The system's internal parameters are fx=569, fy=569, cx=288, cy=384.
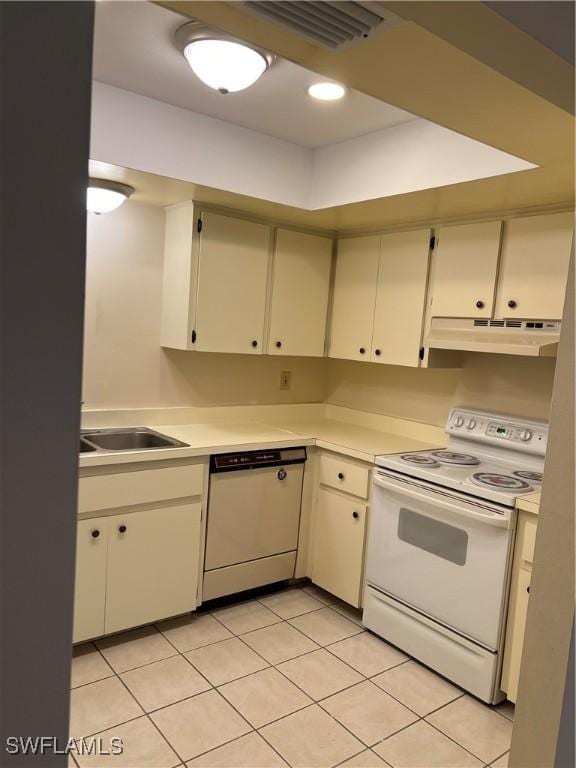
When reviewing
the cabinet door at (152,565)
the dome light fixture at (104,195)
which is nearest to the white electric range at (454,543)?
the cabinet door at (152,565)

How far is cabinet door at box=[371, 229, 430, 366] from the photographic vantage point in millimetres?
2992

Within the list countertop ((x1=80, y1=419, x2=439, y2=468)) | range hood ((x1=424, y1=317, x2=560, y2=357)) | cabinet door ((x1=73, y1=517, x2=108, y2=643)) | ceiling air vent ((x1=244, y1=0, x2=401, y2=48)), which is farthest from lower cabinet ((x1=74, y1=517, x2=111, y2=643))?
ceiling air vent ((x1=244, y1=0, x2=401, y2=48))

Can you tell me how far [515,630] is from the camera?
2.26 meters

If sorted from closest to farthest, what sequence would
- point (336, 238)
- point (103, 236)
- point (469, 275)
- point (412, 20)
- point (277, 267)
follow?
point (412, 20)
point (469, 275)
point (103, 236)
point (277, 267)
point (336, 238)

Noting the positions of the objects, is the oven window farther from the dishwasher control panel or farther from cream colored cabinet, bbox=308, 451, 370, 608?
the dishwasher control panel

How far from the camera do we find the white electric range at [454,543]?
230 cm

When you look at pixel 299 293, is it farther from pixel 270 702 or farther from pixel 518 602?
pixel 270 702

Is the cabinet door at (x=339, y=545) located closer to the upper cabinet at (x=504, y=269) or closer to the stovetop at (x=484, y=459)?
the stovetop at (x=484, y=459)

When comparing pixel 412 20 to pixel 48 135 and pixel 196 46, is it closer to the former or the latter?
pixel 48 135

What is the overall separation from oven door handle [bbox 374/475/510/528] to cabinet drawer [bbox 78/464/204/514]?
906mm

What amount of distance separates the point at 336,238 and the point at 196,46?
187 centimetres

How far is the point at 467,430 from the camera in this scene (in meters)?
2.97

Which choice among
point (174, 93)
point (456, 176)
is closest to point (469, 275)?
point (456, 176)

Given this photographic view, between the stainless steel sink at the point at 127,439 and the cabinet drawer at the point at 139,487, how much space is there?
178 millimetres
